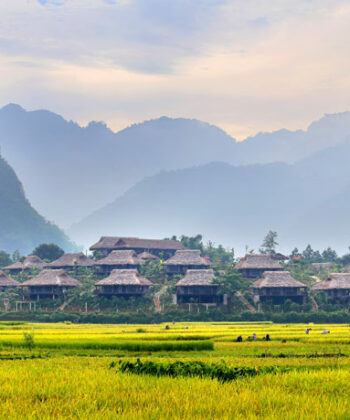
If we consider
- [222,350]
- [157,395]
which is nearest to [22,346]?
[222,350]

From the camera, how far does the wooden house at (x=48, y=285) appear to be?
71688 millimetres

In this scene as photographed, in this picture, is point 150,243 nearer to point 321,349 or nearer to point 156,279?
point 156,279

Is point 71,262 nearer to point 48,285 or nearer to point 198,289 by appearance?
point 48,285

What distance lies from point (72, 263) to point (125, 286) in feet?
60.2

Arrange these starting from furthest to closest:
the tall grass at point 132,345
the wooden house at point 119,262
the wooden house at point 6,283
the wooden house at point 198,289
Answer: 1. the wooden house at point 119,262
2. the wooden house at point 6,283
3. the wooden house at point 198,289
4. the tall grass at point 132,345

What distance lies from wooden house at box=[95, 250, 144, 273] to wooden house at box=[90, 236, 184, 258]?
964 centimetres

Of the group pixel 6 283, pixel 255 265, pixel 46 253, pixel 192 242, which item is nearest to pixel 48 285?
pixel 6 283

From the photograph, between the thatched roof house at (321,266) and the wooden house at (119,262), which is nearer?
the wooden house at (119,262)

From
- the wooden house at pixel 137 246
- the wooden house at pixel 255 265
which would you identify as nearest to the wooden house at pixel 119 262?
the wooden house at pixel 137 246

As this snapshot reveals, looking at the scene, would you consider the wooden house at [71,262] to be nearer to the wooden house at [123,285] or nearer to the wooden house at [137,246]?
the wooden house at [137,246]

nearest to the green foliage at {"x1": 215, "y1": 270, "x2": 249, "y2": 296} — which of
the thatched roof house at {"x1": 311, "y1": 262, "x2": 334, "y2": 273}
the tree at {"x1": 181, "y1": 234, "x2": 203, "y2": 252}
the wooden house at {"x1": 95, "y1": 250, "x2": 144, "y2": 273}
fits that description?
the wooden house at {"x1": 95, "y1": 250, "x2": 144, "y2": 273}

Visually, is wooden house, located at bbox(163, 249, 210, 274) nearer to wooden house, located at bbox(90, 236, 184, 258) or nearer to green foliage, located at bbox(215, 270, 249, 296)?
wooden house, located at bbox(90, 236, 184, 258)

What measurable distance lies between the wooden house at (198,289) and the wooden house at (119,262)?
13.4 m

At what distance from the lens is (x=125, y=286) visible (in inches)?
2763
